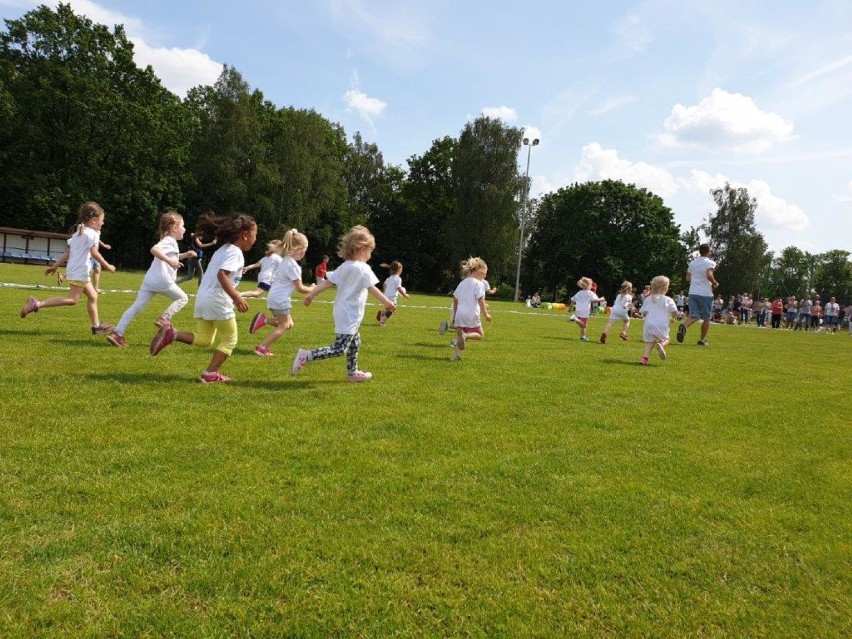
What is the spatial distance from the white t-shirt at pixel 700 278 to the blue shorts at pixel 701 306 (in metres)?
0.09

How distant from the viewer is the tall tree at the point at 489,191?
192 feet

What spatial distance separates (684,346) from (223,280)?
13.3 metres

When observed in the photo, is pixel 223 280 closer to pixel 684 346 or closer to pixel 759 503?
pixel 759 503

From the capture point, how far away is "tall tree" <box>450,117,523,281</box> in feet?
192

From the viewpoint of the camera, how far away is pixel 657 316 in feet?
39.7

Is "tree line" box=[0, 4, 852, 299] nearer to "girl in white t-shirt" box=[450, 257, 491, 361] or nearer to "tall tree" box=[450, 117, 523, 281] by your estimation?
"tall tree" box=[450, 117, 523, 281]

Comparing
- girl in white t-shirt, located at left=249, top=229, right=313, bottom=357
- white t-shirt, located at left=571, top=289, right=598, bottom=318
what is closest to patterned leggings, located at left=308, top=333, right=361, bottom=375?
girl in white t-shirt, located at left=249, top=229, right=313, bottom=357

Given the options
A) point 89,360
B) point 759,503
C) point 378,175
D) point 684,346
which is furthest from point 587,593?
point 378,175

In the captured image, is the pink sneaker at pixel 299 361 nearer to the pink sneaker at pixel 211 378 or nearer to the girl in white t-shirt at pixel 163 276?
the pink sneaker at pixel 211 378

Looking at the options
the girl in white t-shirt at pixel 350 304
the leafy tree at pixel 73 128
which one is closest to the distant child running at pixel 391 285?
the girl in white t-shirt at pixel 350 304

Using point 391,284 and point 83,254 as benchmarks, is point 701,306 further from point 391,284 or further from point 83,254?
point 83,254

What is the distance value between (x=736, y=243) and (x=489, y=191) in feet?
96.3

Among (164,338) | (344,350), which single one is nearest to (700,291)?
(344,350)

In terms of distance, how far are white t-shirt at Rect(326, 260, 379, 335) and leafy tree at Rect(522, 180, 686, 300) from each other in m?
57.2
